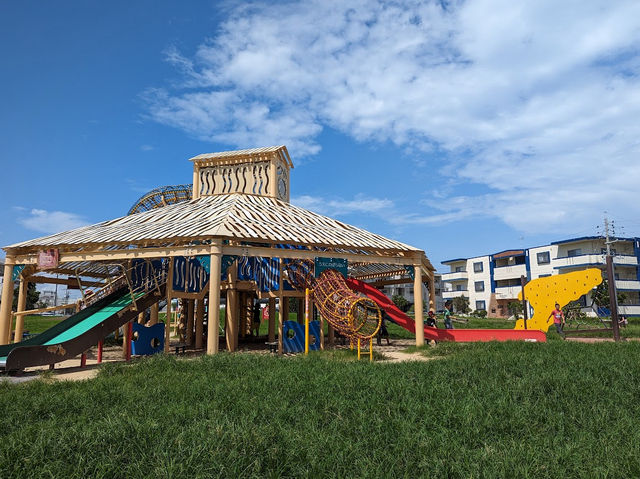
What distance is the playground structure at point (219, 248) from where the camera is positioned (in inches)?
526

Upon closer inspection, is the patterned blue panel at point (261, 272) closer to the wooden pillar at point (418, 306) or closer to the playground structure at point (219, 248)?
the playground structure at point (219, 248)

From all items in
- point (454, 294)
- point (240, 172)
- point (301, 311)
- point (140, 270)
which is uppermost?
point (240, 172)

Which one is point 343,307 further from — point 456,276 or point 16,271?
point 456,276

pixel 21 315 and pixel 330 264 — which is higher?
pixel 330 264

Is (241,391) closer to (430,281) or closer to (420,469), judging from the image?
(420,469)

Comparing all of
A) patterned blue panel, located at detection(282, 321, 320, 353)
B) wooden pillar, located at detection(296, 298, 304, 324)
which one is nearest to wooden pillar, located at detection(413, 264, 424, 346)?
patterned blue panel, located at detection(282, 321, 320, 353)

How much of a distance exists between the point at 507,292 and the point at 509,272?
8.34 feet

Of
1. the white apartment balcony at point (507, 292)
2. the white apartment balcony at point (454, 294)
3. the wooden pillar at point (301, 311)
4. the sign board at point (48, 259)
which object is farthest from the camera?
the white apartment balcony at point (454, 294)

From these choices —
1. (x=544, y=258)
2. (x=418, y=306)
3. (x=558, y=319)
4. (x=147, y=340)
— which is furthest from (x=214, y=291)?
(x=544, y=258)

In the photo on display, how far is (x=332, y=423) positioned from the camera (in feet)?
18.0

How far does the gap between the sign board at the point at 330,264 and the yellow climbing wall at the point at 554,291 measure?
11.9 m

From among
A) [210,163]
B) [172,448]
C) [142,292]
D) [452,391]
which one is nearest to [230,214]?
[142,292]

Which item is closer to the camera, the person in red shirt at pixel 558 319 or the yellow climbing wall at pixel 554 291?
the person in red shirt at pixel 558 319

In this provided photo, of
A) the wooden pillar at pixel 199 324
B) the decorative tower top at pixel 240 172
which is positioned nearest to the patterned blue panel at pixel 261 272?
the wooden pillar at pixel 199 324
